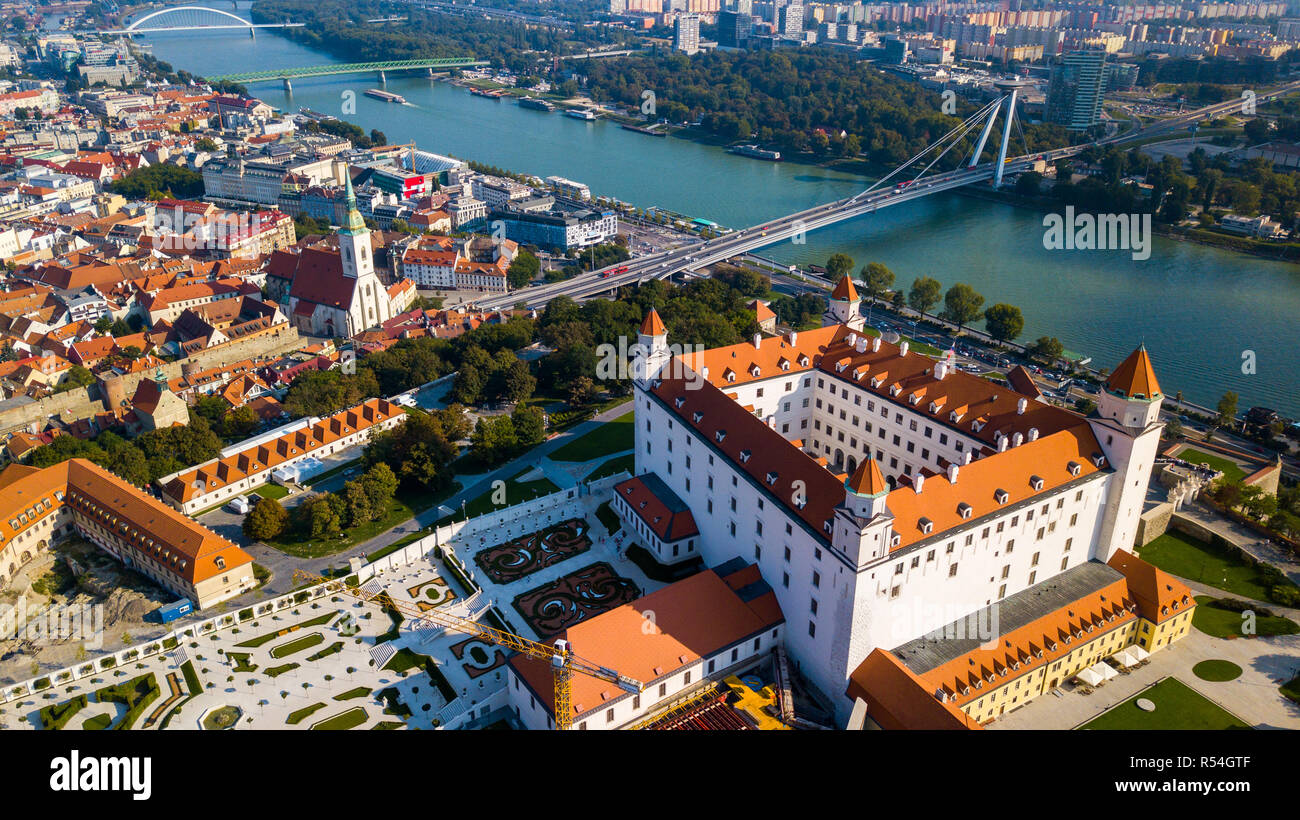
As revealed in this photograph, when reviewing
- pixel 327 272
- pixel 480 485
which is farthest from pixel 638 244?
pixel 480 485

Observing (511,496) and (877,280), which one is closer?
(511,496)

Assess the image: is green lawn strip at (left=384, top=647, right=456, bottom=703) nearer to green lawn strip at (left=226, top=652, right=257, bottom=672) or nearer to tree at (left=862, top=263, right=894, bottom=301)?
green lawn strip at (left=226, top=652, right=257, bottom=672)

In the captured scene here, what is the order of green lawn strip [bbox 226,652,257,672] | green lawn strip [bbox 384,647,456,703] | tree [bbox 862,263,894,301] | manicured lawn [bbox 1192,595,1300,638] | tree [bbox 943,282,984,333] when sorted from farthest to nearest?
tree [bbox 862,263,894,301]
tree [bbox 943,282,984,333]
manicured lawn [bbox 1192,595,1300,638]
green lawn strip [bbox 226,652,257,672]
green lawn strip [bbox 384,647,456,703]

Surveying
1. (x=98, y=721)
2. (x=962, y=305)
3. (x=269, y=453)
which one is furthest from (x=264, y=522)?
(x=962, y=305)

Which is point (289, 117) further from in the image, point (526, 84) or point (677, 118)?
point (677, 118)

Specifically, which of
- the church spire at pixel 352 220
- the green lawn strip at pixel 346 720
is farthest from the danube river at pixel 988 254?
the green lawn strip at pixel 346 720

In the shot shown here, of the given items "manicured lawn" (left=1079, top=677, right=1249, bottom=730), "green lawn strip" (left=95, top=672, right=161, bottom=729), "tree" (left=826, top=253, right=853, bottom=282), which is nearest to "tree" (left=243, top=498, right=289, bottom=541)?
"green lawn strip" (left=95, top=672, right=161, bottom=729)

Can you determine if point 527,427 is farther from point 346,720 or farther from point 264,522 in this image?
point 346,720
